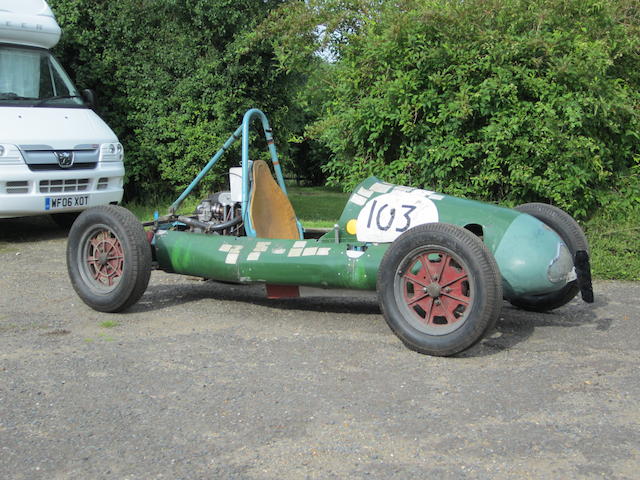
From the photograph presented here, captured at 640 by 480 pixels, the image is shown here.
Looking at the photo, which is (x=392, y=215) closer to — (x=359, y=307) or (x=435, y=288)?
(x=435, y=288)

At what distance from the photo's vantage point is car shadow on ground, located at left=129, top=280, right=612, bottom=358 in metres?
5.44

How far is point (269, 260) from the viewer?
573cm

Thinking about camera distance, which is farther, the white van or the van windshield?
the van windshield

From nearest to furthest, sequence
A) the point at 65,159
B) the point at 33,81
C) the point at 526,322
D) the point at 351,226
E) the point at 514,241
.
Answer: the point at 514,241, the point at 526,322, the point at 351,226, the point at 65,159, the point at 33,81

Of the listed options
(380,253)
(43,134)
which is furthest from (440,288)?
(43,134)

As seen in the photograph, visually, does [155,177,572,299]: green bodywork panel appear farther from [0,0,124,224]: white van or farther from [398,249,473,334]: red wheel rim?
[0,0,124,224]: white van

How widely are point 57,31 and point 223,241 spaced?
5996 mm

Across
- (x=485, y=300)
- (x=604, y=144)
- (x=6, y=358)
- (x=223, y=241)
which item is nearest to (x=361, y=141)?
(x=604, y=144)

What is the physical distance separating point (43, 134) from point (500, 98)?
5.48m

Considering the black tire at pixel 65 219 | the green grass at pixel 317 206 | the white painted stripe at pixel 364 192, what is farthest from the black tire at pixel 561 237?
the black tire at pixel 65 219

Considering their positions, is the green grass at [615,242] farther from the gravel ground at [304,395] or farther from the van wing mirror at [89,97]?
the van wing mirror at [89,97]

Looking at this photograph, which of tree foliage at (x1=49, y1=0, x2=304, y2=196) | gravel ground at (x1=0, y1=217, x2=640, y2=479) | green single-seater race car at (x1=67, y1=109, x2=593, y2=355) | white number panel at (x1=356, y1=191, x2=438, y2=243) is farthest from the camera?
tree foliage at (x1=49, y1=0, x2=304, y2=196)

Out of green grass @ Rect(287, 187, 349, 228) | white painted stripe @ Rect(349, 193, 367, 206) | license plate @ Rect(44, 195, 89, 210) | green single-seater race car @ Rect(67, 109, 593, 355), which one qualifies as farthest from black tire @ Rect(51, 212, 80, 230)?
white painted stripe @ Rect(349, 193, 367, 206)

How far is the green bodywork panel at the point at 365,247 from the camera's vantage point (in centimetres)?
514
